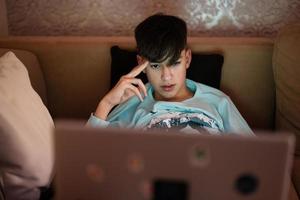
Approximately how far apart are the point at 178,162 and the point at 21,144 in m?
0.57

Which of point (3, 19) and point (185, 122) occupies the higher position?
point (3, 19)

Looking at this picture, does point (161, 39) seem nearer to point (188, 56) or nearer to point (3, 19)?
point (188, 56)

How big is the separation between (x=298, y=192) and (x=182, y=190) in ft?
2.75

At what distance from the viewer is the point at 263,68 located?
146cm

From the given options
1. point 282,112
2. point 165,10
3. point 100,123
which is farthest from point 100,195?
point 165,10

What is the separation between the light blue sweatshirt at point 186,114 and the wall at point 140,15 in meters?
0.44

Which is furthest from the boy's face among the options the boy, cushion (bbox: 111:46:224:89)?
cushion (bbox: 111:46:224:89)

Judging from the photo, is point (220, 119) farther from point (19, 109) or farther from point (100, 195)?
point (100, 195)

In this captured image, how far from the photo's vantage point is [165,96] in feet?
4.28

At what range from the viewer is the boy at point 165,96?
1.22m

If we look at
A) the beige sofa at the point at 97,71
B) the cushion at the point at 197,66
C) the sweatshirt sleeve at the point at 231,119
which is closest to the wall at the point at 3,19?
the beige sofa at the point at 97,71

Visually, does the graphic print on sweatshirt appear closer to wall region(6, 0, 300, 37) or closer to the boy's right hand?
the boy's right hand

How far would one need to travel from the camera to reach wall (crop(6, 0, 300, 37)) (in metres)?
1.66

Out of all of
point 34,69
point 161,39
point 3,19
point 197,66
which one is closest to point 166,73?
point 161,39
